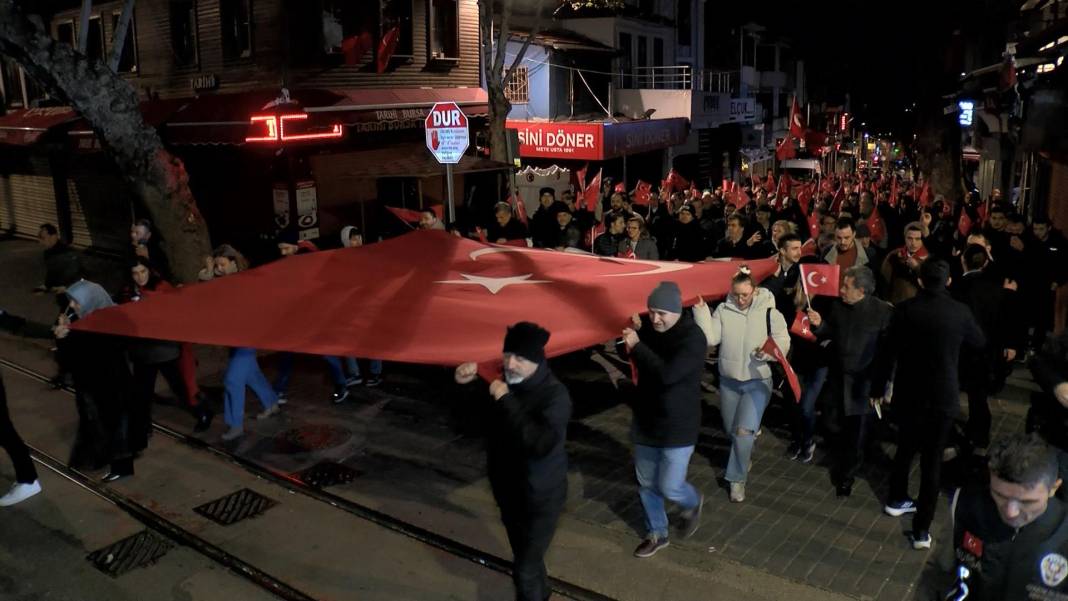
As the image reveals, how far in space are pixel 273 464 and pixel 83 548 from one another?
74.0 inches

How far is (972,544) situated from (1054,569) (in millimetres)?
275

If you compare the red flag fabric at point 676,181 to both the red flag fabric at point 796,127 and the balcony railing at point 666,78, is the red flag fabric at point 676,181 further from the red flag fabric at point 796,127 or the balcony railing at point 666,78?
the balcony railing at point 666,78

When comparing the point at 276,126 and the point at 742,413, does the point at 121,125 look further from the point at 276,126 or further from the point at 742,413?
the point at 742,413

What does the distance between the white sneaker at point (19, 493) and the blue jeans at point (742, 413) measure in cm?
587

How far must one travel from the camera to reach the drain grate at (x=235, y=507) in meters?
6.91

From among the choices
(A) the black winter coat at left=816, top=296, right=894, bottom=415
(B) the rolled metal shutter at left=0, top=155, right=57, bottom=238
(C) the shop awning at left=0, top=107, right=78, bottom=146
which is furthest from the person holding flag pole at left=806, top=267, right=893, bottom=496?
(B) the rolled metal shutter at left=0, top=155, right=57, bottom=238

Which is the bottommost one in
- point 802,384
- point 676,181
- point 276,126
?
point 802,384

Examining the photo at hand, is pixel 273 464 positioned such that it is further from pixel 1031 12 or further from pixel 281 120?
pixel 1031 12

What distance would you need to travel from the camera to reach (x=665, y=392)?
18.6 feet

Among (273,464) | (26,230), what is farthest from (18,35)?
(26,230)

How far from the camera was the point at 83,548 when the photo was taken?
6.40m

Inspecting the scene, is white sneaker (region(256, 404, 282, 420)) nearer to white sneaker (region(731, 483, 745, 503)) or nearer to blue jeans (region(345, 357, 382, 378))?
blue jeans (region(345, 357, 382, 378))

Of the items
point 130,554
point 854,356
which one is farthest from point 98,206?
point 854,356

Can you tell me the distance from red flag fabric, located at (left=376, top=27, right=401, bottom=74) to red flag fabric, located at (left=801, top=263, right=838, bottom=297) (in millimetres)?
13262
